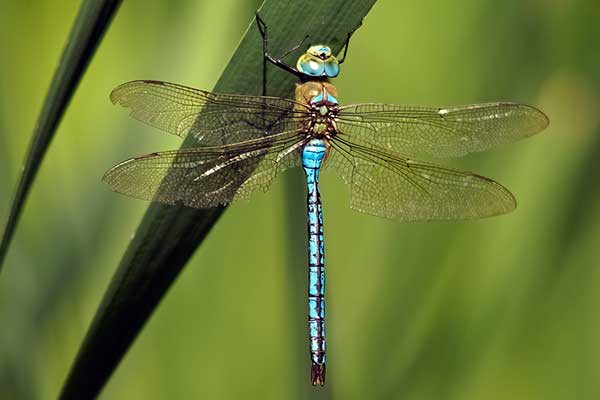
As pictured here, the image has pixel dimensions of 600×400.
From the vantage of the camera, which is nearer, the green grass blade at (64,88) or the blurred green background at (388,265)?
the green grass blade at (64,88)

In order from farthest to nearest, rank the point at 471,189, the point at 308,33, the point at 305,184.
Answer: the point at 305,184 → the point at 471,189 → the point at 308,33

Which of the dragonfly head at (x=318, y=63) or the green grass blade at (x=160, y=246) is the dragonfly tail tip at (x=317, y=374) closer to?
the green grass blade at (x=160, y=246)

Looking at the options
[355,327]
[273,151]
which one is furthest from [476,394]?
[273,151]

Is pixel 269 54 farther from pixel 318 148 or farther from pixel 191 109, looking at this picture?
pixel 318 148

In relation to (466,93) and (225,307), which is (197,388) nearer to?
(225,307)

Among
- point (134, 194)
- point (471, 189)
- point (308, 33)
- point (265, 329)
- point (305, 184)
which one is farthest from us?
point (305, 184)

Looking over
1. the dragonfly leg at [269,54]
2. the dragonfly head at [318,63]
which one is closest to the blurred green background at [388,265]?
the dragonfly head at [318,63]

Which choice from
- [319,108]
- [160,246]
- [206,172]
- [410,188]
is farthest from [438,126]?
[160,246]
